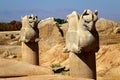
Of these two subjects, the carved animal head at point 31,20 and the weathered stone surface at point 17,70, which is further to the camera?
the carved animal head at point 31,20

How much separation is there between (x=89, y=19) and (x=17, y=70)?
2715 millimetres

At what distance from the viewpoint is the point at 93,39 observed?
7.80 meters

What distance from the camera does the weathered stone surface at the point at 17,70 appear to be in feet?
17.6

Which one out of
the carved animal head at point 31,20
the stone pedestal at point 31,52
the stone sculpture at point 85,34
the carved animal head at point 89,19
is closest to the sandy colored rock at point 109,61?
the stone pedestal at point 31,52

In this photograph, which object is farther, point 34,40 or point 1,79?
point 34,40

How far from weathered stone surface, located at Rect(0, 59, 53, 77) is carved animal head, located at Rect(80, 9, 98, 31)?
2.39m

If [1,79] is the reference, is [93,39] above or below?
above

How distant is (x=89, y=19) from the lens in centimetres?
776

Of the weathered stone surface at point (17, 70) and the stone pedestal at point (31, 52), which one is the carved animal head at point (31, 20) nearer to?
the stone pedestal at point (31, 52)

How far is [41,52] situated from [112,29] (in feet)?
13.7

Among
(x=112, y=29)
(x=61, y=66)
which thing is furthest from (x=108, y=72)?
→ (x=112, y=29)

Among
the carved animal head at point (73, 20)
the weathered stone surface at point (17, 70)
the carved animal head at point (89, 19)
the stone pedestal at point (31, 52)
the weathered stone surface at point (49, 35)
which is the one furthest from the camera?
the weathered stone surface at point (49, 35)

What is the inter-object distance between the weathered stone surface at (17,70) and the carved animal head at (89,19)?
239cm

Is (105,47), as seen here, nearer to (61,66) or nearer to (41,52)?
(61,66)
